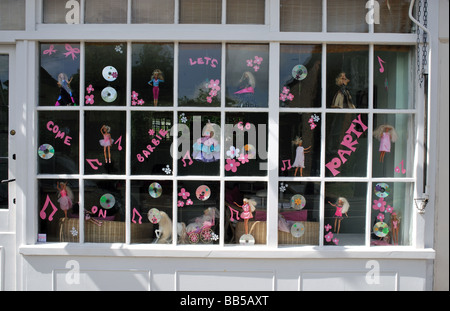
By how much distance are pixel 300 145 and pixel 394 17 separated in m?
1.58

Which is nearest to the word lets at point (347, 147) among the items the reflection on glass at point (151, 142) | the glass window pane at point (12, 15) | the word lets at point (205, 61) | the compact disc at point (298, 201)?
the compact disc at point (298, 201)

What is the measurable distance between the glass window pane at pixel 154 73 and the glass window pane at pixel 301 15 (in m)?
1.18

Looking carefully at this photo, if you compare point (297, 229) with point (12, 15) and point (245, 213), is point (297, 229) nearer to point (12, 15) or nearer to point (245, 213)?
point (245, 213)

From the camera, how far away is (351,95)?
3.49 meters

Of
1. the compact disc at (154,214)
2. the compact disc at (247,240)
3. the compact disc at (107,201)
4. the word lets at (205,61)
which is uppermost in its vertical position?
the word lets at (205,61)

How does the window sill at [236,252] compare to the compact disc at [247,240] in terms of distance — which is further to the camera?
the compact disc at [247,240]

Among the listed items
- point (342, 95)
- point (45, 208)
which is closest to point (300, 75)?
point (342, 95)

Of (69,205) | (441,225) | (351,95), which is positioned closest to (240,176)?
(351,95)

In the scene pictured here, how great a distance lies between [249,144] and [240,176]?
0.33 m

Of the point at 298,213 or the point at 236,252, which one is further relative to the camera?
the point at 298,213

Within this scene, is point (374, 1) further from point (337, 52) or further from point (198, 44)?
point (198, 44)

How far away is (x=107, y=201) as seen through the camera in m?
3.53

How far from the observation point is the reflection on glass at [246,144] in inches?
137

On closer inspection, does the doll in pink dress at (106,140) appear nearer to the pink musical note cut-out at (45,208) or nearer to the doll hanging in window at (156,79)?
the doll hanging in window at (156,79)
